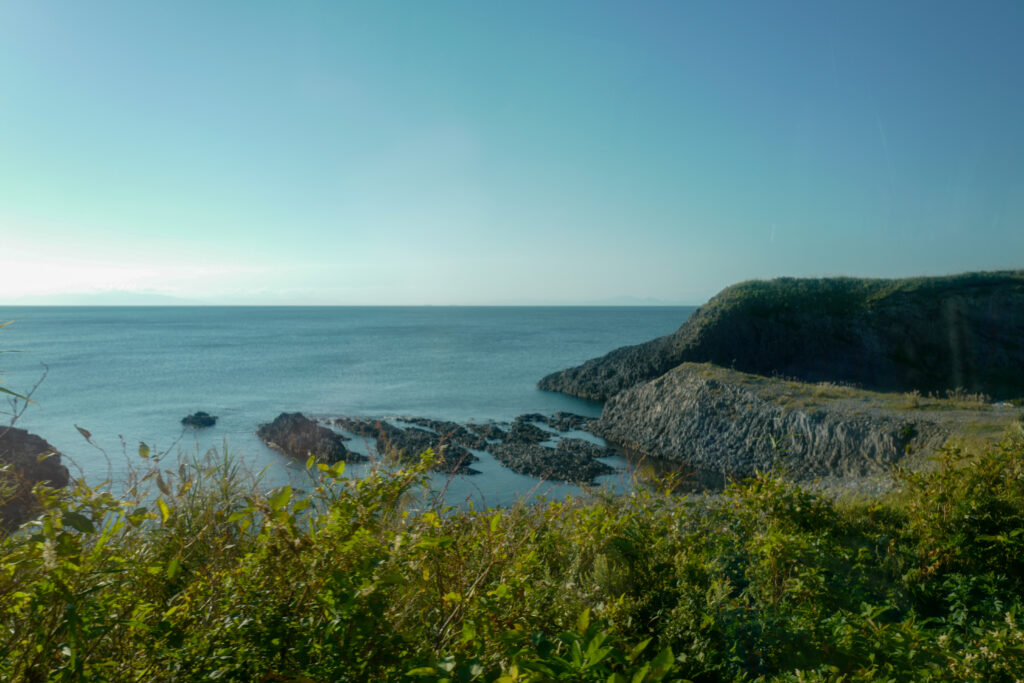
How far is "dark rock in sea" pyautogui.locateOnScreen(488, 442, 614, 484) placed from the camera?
1952cm

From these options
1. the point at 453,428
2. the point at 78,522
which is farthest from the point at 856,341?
the point at 78,522

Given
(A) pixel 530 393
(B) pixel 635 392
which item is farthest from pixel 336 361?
(B) pixel 635 392

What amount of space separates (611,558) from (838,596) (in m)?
1.37

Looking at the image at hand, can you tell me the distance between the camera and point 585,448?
23.2m

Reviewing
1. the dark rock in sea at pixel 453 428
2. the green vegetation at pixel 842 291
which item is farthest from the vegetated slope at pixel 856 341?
the dark rock in sea at pixel 453 428

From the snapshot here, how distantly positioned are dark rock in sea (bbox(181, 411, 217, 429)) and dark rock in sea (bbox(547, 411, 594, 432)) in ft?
51.8

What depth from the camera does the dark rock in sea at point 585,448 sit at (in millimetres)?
22625

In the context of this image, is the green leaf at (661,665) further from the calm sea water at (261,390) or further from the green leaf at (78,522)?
the calm sea water at (261,390)

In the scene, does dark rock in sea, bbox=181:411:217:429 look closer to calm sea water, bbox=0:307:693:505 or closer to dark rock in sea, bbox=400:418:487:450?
calm sea water, bbox=0:307:693:505

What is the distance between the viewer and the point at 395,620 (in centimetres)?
233

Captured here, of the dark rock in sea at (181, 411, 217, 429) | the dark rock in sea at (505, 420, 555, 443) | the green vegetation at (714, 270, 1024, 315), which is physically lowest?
the dark rock in sea at (505, 420, 555, 443)

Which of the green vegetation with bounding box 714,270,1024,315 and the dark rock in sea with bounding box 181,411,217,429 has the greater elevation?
the green vegetation with bounding box 714,270,1024,315

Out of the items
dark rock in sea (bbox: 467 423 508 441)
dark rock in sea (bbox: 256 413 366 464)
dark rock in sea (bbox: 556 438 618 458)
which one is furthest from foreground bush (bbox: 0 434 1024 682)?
dark rock in sea (bbox: 467 423 508 441)

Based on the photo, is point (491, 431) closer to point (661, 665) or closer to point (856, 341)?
point (856, 341)
